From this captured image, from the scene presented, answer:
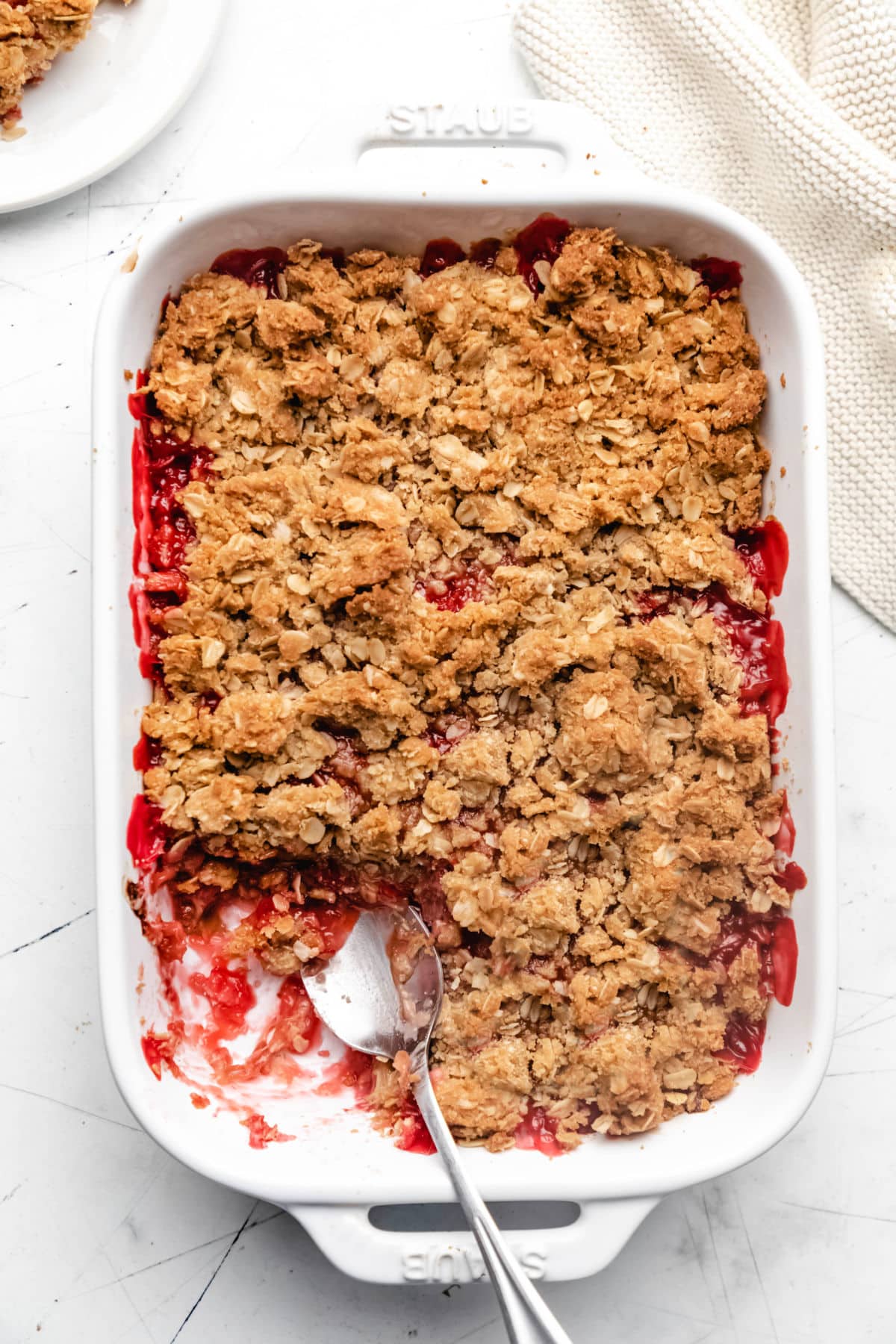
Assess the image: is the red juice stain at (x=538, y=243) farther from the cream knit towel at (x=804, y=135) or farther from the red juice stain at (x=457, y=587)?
the red juice stain at (x=457, y=587)

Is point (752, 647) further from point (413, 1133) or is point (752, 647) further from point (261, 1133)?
point (261, 1133)

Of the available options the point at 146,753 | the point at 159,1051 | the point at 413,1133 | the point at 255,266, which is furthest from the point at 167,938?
the point at 255,266

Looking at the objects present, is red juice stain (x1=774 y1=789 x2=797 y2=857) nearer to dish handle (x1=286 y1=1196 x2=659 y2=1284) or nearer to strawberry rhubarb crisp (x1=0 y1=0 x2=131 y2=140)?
dish handle (x1=286 y1=1196 x2=659 y2=1284)

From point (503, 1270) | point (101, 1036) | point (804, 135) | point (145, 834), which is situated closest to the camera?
point (503, 1270)

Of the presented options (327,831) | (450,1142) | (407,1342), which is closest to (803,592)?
(327,831)

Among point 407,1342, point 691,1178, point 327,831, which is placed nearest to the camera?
point 691,1178

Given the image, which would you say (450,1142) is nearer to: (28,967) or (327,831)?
(327,831)
